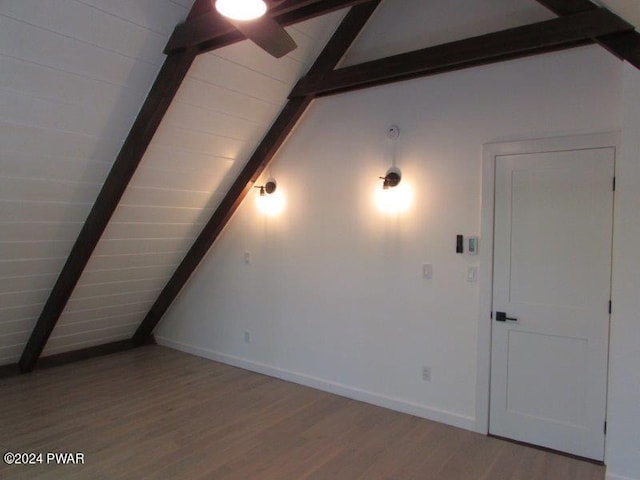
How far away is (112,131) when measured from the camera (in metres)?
3.04

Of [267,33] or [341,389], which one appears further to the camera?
[341,389]

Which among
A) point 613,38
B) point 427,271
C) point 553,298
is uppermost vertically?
point 613,38

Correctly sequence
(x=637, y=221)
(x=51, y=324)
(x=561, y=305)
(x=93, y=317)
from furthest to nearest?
(x=93, y=317)
(x=51, y=324)
(x=561, y=305)
(x=637, y=221)

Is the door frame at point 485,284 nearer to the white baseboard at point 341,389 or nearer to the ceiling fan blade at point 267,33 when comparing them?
the white baseboard at point 341,389

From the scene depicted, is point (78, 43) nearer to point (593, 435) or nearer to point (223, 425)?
point (223, 425)

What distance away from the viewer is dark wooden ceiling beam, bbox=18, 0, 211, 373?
2855 mm

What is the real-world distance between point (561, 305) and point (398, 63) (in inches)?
77.7

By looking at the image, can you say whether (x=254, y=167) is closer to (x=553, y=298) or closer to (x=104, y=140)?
(x=104, y=140)

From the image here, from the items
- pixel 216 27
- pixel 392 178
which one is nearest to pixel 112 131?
pixel 216 27

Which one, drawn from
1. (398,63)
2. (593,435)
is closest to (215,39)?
(398,63)

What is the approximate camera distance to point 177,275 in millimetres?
4773

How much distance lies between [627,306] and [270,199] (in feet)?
9.52

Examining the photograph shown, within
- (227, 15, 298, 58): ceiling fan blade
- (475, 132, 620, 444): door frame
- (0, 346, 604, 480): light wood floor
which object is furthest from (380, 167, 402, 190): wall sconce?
(0, 346, 604, 480): light wood floor

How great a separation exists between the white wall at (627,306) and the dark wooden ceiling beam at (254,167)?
6.36 feet
